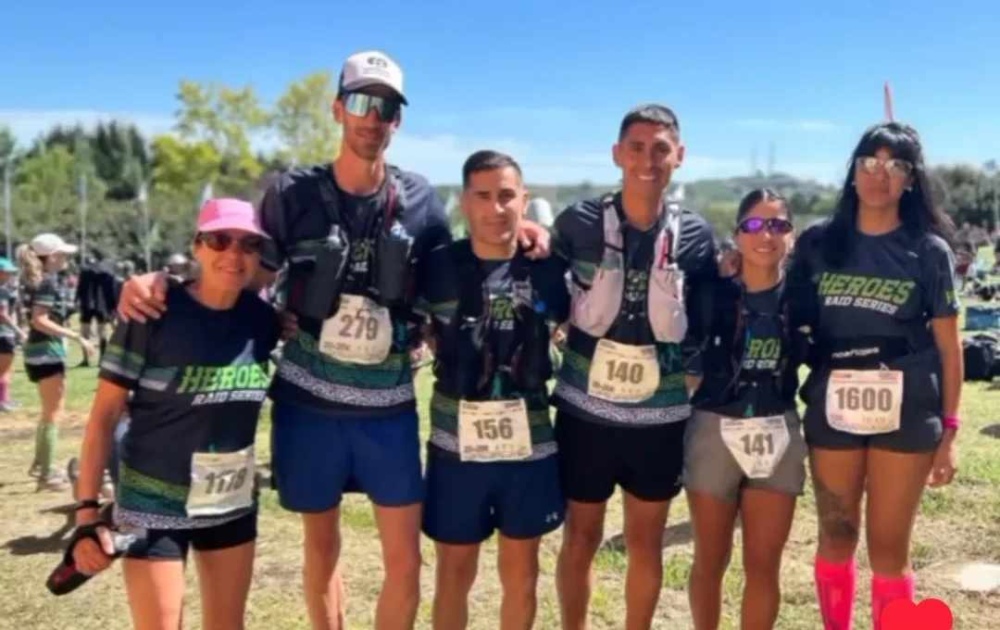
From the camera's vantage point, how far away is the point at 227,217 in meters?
3.35

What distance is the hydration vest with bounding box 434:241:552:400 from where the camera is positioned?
3.67m

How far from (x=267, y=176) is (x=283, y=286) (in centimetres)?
49

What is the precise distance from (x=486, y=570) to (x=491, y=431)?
2.30 m

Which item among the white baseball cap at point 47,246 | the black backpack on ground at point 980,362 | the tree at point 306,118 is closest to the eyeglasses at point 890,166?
the white baseball cap at point 47,246

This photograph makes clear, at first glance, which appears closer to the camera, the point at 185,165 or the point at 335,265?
the point at 335,265

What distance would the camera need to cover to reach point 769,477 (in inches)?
149

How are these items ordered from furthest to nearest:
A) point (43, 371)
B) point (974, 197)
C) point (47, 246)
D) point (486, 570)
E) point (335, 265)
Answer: point (974, 197) < point (47, 246) < point (43, 371) < point (486, 570) < point (335, 265)

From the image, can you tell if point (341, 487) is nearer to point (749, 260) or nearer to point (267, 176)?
point (267, 176)

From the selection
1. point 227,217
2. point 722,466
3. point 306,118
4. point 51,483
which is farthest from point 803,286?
point 306,118

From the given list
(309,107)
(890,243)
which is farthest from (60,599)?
(309,107)

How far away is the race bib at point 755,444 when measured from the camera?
12.3 feet

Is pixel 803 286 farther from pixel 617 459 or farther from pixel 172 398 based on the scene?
pixel 172 398

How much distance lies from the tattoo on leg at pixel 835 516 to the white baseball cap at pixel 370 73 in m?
2.33

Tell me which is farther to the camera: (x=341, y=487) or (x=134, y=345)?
(x=341, y=487)
